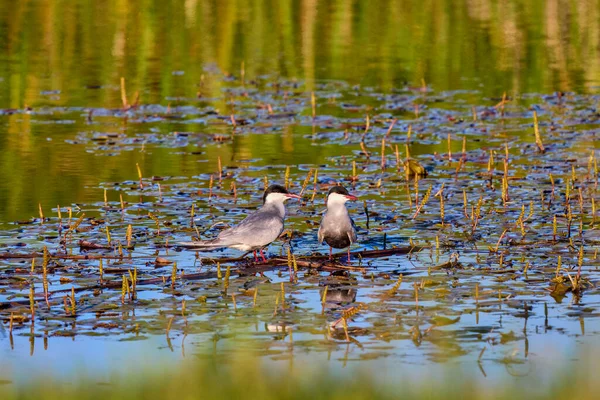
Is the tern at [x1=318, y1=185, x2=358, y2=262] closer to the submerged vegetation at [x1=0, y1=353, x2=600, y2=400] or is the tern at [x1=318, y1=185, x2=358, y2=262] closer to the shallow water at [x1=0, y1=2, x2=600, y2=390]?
the shallow water at [x1=0, y1=2, x2=600, y2=390]

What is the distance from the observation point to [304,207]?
41.2 feet

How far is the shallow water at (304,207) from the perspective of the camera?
26.0ft

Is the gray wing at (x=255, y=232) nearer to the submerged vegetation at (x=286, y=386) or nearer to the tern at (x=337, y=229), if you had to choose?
the tern at (x=337, y=229)

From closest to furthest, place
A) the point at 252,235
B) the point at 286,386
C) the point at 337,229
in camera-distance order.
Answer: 1. the point at 286,386
2. the point at 252,235
3. the point at 337,229

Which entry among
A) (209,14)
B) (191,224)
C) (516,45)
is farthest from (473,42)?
(191,224)

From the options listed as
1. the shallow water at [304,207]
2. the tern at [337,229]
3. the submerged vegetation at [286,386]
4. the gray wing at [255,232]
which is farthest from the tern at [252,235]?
the submerged vegetation at [286,386]

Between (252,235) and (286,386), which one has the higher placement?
(252,235)

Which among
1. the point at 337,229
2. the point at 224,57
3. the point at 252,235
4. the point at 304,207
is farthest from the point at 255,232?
the point at 224,57

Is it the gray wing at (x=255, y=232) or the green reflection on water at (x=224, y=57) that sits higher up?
the green reflection on water at (x=224, y=57)

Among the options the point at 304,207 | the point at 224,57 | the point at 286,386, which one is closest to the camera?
the point at 286,386

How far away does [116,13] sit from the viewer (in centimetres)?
3017

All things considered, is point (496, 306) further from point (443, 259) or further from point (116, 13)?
point (116, 13)

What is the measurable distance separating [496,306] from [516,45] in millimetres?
16746

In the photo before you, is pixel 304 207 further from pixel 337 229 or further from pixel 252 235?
pixel 252 235
